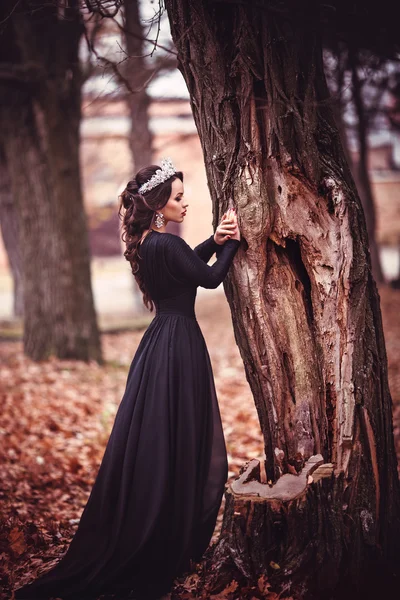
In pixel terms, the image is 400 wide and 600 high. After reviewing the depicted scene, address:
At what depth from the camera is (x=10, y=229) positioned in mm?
14078

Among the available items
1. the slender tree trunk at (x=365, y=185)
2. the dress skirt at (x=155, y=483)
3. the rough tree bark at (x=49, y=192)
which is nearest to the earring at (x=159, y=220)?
the dress skirt at (x=155, y=483)

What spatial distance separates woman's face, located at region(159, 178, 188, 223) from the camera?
3576 millimetres

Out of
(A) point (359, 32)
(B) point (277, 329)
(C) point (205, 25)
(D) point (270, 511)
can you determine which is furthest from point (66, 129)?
(D) point (270, 511)

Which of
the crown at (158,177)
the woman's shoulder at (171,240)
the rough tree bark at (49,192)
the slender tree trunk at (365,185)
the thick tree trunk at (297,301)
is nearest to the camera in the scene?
the thick tree trunk at (297,301)

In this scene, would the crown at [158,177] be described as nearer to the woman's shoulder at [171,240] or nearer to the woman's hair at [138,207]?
the woman's hair at [138,207]

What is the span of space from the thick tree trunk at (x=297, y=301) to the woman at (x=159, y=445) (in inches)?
9.8

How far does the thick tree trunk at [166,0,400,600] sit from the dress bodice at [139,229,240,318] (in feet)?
0.59

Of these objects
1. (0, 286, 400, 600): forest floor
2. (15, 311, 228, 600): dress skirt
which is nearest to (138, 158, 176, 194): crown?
(15, 311, 228, 600): dress skirt

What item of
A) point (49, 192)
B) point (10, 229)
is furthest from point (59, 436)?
point (10, 229)

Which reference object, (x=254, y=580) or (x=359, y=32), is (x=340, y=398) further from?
(x=359, y=32)

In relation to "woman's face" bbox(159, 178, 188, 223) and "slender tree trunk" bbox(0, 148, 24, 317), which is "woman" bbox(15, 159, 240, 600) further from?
"slender tree trunk" bbox(0, 148, 24, 317)

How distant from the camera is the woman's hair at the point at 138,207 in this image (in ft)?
11.7

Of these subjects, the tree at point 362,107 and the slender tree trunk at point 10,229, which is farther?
the slender tree trunk at point 10,229

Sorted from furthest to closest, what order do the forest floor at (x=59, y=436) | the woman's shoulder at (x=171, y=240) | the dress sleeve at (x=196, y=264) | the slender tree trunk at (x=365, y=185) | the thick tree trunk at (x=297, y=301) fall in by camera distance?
the slender tree trunk at (x=365, y=185)
the forest floor at (x=59, y=436)
the woman's shoulder at (x=171, y=240)
the dress sleeve at (x=196, y=264)
the thick tree trunk at (x=297, y=301)
